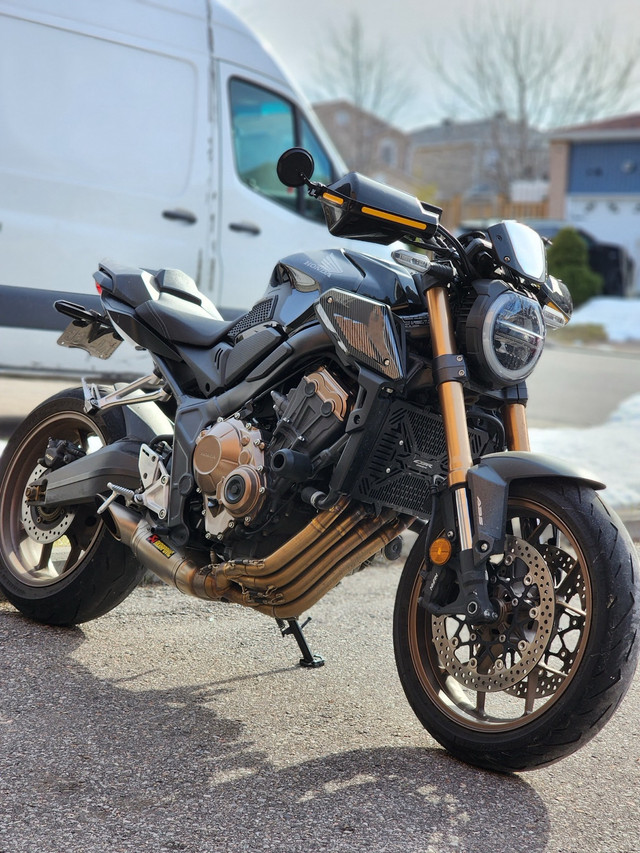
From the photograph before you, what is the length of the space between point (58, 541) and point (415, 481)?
5.17 ft

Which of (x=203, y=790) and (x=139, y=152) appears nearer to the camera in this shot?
(x=203, y=790)

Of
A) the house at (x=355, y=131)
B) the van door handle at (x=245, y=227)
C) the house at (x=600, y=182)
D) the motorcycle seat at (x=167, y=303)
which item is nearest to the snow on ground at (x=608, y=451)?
the van door handle at (x=245, y=227)

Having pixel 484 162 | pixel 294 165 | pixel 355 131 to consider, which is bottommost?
pixel 294 165

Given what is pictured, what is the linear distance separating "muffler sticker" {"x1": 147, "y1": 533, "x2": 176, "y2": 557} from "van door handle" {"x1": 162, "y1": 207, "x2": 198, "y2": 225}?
3.52 meters

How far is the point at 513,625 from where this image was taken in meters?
2.69

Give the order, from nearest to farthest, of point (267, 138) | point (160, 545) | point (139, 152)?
1. point (160, 545)
2. point (139, 152)
3. point (267, 138)

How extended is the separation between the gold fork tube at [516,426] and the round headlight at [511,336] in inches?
4.7

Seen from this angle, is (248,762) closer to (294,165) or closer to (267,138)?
(294,165)

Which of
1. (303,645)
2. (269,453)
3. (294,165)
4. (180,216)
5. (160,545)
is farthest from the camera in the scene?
(180,216)

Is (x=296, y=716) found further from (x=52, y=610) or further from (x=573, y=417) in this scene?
(x=573, y=417)

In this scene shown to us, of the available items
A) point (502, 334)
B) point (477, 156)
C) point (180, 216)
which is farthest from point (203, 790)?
point (477, 156)

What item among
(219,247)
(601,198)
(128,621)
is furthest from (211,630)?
(601,198)

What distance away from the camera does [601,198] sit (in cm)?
3572

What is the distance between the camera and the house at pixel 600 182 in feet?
116
